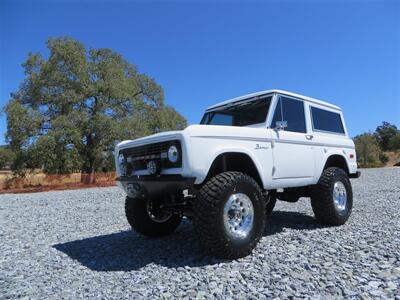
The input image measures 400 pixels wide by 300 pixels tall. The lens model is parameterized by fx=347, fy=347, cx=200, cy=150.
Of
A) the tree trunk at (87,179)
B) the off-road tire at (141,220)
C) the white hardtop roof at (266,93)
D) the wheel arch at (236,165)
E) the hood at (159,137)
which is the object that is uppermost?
the white hardtop roof at (266,93)

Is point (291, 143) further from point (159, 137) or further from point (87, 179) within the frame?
point (87, 179)

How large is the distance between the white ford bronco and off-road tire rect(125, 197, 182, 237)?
2cm

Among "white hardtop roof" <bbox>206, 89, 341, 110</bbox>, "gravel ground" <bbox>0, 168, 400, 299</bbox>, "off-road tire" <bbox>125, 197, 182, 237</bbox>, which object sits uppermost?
"white hardtop roof" <bbox>206, 89, 341, 110</bbox>

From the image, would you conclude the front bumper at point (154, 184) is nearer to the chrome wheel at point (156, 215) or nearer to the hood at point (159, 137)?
the hood at point (159, 137)

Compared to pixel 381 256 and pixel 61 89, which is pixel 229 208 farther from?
pixel 61 89

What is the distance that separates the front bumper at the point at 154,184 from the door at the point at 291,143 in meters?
1.60

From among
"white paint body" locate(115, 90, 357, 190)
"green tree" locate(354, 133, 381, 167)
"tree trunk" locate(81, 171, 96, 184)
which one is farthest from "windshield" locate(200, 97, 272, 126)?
"green tree" locate(354, 133, 381, 167)

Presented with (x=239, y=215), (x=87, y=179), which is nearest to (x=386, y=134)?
(x=87, y=179)

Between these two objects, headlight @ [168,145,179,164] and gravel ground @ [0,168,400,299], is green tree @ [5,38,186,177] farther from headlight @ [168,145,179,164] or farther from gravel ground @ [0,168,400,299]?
headlight @ [168,145,179,164]

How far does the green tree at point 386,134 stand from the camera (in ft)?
235

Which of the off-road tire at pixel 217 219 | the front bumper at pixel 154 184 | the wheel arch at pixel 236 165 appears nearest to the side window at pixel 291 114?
the wheel arch at pixel 236 165

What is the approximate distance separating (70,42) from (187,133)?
2476cm

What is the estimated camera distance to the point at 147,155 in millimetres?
4680

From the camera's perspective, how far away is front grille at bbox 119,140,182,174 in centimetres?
430
